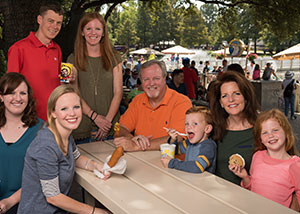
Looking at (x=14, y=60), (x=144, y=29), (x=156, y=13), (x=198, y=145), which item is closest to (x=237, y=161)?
(x=198, y=145)

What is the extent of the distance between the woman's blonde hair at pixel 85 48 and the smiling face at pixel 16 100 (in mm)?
742

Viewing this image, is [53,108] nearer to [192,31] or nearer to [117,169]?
[117,169]

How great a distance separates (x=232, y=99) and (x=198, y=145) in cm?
46

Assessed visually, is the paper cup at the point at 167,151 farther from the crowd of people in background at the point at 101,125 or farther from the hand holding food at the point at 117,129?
the hand holding food at the point at 117,129

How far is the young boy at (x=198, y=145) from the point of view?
2.41 meters

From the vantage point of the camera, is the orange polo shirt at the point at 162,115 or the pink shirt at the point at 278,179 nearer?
the pink shirt at the point at 278,179

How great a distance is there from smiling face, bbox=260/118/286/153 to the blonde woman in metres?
1.13

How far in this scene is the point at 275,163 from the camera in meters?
2.24

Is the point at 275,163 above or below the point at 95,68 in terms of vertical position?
below

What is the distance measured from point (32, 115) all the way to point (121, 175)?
94cm

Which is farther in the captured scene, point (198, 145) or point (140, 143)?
point (140, 143)

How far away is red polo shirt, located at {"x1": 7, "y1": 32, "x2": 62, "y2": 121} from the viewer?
3299mm

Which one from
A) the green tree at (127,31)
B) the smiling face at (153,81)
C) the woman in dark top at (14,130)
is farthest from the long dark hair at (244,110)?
the green tree at (127,31)

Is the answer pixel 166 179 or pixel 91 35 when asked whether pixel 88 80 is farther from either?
pixel 166 179
